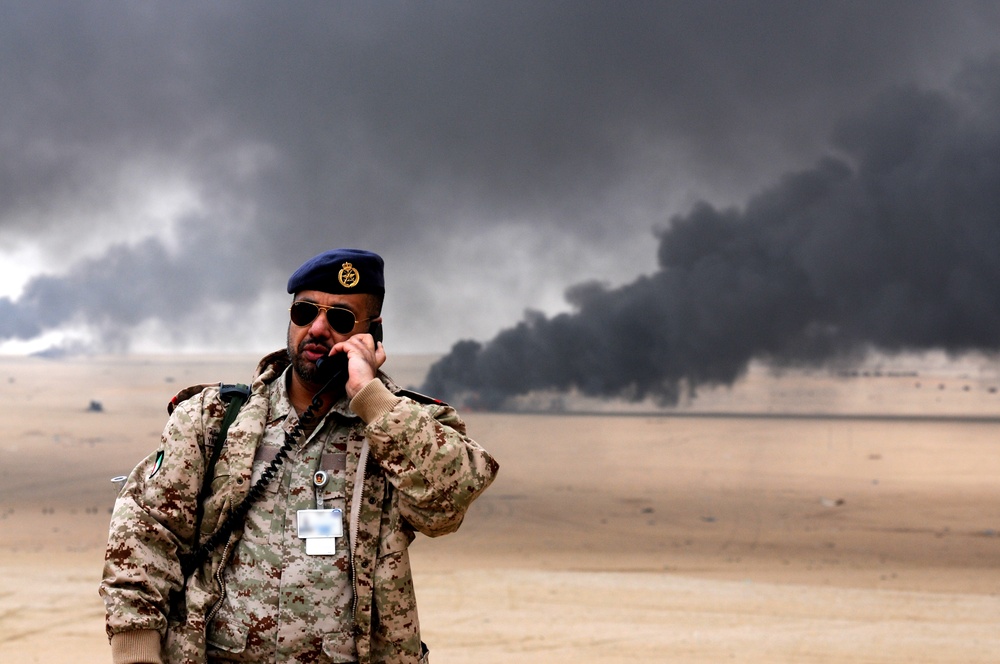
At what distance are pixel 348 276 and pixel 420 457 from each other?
65cm

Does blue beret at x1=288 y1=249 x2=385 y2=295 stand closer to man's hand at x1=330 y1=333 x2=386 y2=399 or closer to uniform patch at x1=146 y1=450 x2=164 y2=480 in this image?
man's hand at x1=330 y1=333 x2=386 y2=399

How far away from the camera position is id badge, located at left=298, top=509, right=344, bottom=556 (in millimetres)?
3018

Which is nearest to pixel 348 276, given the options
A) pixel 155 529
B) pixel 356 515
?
pixel 356 515

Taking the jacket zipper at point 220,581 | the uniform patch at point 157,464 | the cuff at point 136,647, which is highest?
the uniform patch at point 157,464

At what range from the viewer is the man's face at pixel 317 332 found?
Result: 3141 mm

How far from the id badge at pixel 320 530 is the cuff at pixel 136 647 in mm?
477

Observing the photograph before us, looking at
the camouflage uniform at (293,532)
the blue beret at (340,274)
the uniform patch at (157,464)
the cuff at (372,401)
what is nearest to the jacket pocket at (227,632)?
the camouflage uniform at (293,532)

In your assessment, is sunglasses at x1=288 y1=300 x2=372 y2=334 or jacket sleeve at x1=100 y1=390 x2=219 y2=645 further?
sunglasses at x1=288 y1=300 x2=372 y2=334

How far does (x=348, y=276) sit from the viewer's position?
3.23m

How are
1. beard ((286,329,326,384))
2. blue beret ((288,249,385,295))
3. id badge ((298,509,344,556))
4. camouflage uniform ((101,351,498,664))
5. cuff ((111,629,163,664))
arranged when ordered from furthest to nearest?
1. blue beret ((288,249,385,295))
2. beard ((286,329,326,384))
3. id badge ((298,509,344,556))
4. camouflage uniform ((101,351,498,664))
5. cuff ((111,629,163,664))

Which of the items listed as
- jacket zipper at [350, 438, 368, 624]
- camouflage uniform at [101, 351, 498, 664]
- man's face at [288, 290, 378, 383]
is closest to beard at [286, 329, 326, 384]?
man's face at [288, 290, 378, 383]

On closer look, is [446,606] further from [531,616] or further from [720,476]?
[720,476]

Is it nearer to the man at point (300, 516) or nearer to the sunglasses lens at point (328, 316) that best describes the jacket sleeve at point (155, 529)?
the man at point (300, 516)

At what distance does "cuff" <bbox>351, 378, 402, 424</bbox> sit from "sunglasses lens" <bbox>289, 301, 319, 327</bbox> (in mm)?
365
